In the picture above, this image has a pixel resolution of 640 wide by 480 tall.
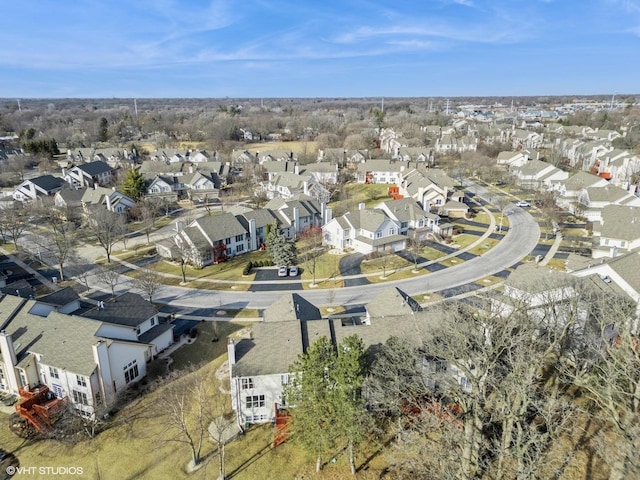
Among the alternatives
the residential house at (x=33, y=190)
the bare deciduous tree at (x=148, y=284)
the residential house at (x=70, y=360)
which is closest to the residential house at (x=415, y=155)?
the bare deciduous tree at (x=148, y=284)

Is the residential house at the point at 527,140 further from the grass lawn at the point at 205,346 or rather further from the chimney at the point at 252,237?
the grass lawn at the point at 205,346

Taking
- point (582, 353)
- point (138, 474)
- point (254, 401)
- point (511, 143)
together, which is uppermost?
point (511, 143)

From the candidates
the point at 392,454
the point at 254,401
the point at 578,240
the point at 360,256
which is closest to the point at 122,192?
the point at 360,256

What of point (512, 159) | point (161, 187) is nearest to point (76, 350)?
point (161, 187)

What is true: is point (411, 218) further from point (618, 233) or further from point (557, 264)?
point (618, 233)

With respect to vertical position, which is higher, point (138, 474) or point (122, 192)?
point (122, 192)

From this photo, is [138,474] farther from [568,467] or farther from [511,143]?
[511,143]

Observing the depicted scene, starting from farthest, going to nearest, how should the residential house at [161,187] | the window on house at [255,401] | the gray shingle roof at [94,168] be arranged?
the gray shingle roof at [94,168]
the residential house at [161,187]
the window on house at [255,401]
